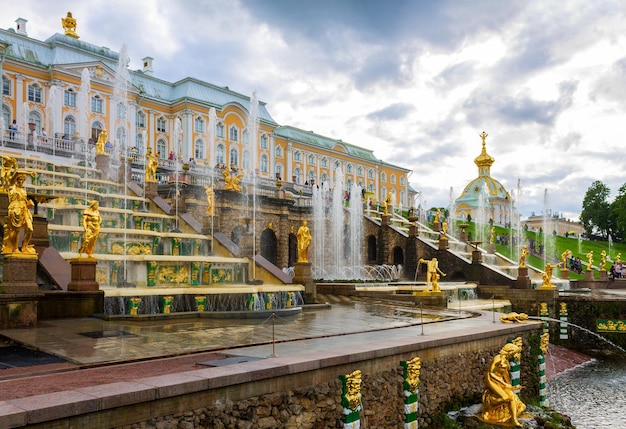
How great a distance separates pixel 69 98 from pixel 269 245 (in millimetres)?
26124

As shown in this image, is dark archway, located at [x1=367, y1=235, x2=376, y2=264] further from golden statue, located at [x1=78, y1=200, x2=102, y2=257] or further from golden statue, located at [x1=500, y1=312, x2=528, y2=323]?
golden statue, located at [x1=78, y1=200, x2=102, y2=257]

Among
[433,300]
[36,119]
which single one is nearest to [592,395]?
[433,300]

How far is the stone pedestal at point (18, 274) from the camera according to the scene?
1080cm

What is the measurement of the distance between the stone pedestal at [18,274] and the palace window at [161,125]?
1866 inches

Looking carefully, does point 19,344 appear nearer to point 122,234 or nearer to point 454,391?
point 454,391

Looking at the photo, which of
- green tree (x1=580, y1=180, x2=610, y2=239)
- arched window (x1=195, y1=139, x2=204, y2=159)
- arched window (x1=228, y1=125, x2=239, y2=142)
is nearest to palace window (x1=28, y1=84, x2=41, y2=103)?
arched window (x1=195, y1=139, x2=204, y2=159)

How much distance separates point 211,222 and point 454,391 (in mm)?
13745

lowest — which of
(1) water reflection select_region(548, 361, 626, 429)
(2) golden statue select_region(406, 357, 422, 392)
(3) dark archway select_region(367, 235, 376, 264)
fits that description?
(1) water reflection select_region(548, 361, 626, 429)

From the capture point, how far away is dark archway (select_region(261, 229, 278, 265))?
33312mm

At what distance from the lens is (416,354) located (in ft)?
31.8

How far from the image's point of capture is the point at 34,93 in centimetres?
4662

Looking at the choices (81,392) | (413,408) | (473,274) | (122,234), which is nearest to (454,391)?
(413,408)

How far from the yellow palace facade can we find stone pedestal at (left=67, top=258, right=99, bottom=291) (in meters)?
16.5

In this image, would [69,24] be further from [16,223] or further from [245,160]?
[16,223]
